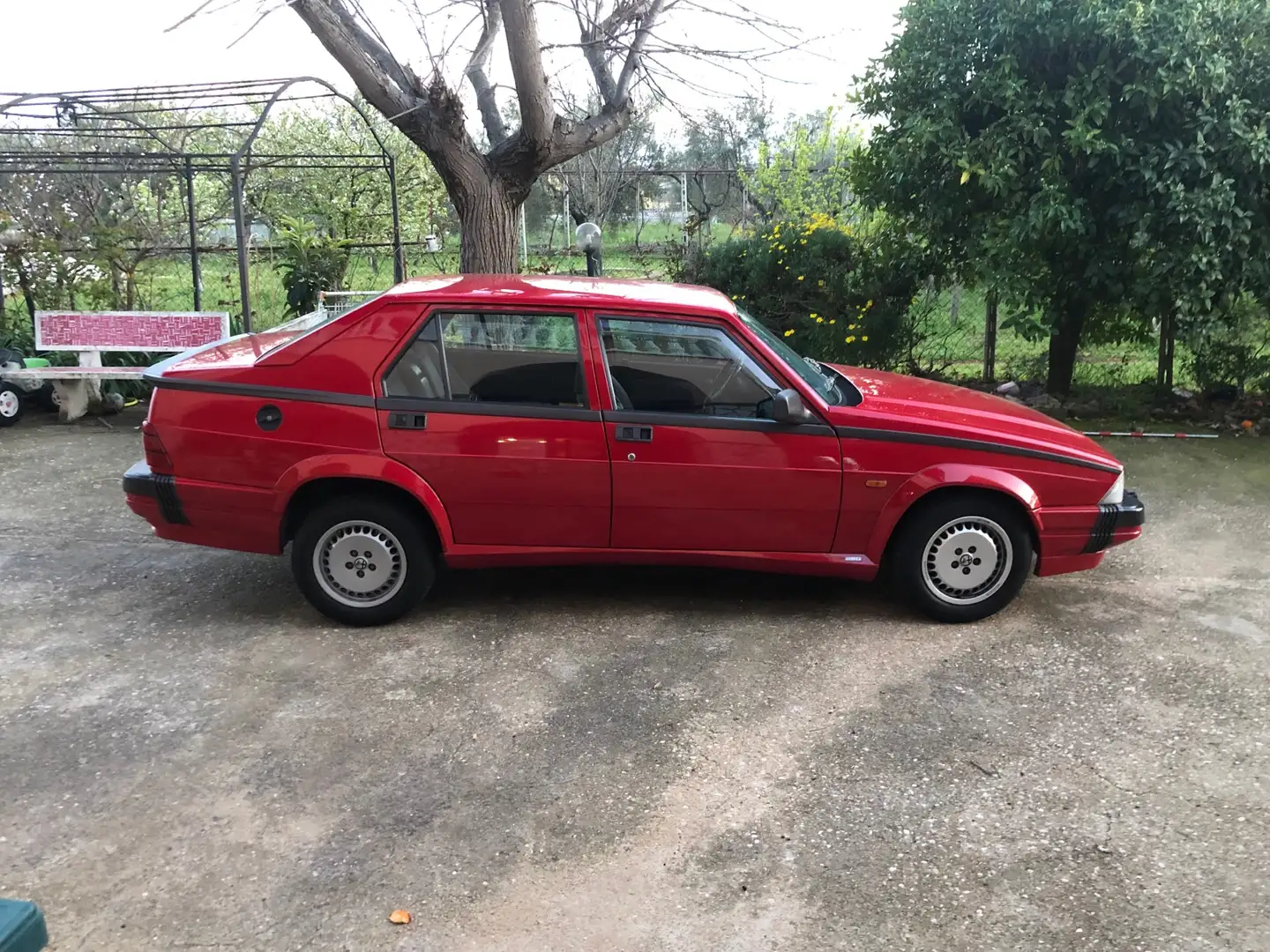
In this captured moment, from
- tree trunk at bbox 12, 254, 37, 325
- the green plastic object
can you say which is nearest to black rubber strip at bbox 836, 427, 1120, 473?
the green plastic object

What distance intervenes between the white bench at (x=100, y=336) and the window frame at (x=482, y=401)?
18.2ft

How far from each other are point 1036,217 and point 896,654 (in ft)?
15.0

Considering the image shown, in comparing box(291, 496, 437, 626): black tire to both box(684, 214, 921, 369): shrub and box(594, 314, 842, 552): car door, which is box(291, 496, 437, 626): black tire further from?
box(684, 214, 921, 369): shrub

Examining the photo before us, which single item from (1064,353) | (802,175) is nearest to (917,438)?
(1064,353)

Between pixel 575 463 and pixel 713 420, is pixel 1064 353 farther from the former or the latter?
pixel 575 463

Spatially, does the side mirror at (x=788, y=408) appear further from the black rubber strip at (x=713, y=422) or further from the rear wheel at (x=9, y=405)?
the rear wheel at (x=9, y=405)

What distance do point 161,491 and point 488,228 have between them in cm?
461

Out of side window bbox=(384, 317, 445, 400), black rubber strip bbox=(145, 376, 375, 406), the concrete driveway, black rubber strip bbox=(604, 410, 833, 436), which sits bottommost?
the concrete driveway

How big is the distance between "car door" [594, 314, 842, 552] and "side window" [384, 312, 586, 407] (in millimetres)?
191

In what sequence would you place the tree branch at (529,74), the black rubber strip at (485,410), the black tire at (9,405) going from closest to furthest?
the black rubber strip at (485,410) < the tree branch at (529,74) < the black tire at (9,405)

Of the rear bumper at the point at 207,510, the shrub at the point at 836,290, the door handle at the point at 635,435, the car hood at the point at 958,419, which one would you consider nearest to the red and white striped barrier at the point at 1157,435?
the shrub at the point at 836,290

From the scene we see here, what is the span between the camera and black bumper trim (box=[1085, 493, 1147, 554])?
15.0 feet

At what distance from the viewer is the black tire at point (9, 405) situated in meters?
8.73

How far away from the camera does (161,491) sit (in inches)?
177
